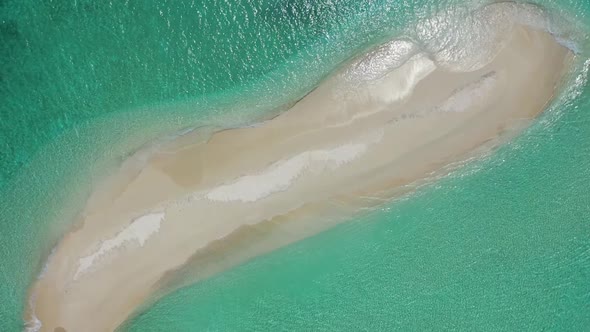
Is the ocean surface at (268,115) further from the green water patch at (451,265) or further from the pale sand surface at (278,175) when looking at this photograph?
the pale sand surface at (278,175)

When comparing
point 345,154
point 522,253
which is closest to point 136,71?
point 345,154

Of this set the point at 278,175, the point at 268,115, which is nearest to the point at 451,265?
the point at 278,175

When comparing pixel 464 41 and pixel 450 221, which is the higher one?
pixel 464 41

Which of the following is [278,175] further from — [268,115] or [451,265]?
[451,265]

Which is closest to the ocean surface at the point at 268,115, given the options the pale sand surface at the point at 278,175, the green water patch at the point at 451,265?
the green water patch at the point at 451,265

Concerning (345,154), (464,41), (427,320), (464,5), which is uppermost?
(464,5)

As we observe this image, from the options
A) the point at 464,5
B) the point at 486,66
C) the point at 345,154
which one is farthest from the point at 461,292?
the point at 464,5

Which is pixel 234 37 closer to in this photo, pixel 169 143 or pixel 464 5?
pixel 169 143
